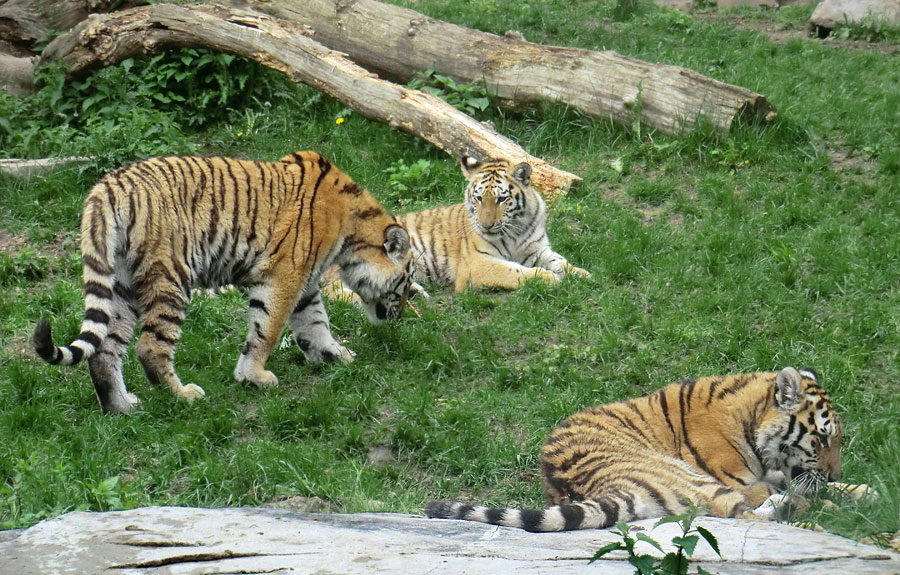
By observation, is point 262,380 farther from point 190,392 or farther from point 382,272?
point 382,272

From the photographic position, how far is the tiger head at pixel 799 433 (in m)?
5.26

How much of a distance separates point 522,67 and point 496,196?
6.79 ft

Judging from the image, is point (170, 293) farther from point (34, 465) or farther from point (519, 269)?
point (519, 269)

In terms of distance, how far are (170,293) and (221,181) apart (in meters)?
0.91

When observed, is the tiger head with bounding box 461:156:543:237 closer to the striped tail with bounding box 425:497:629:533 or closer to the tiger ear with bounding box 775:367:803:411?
the tiger ear with bounding box 775:367:803:411

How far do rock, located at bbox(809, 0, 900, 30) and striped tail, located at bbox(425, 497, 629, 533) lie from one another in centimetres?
979

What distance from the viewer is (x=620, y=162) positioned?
9367 millimetres

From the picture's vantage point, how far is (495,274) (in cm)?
826

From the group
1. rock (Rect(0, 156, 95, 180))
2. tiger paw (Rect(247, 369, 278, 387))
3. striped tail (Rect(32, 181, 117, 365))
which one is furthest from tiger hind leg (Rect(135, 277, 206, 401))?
rock (Rect(0, 156, 95, 180))

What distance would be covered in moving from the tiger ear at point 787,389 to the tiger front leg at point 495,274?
9.25 feet

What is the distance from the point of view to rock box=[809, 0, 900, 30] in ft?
40.8

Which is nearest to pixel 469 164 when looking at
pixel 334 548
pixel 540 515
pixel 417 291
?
pixel 417 291

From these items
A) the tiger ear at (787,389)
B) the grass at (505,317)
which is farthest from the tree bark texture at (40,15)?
the tiger ear at (787,389)

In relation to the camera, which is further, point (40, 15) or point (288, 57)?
point (40, 15)
